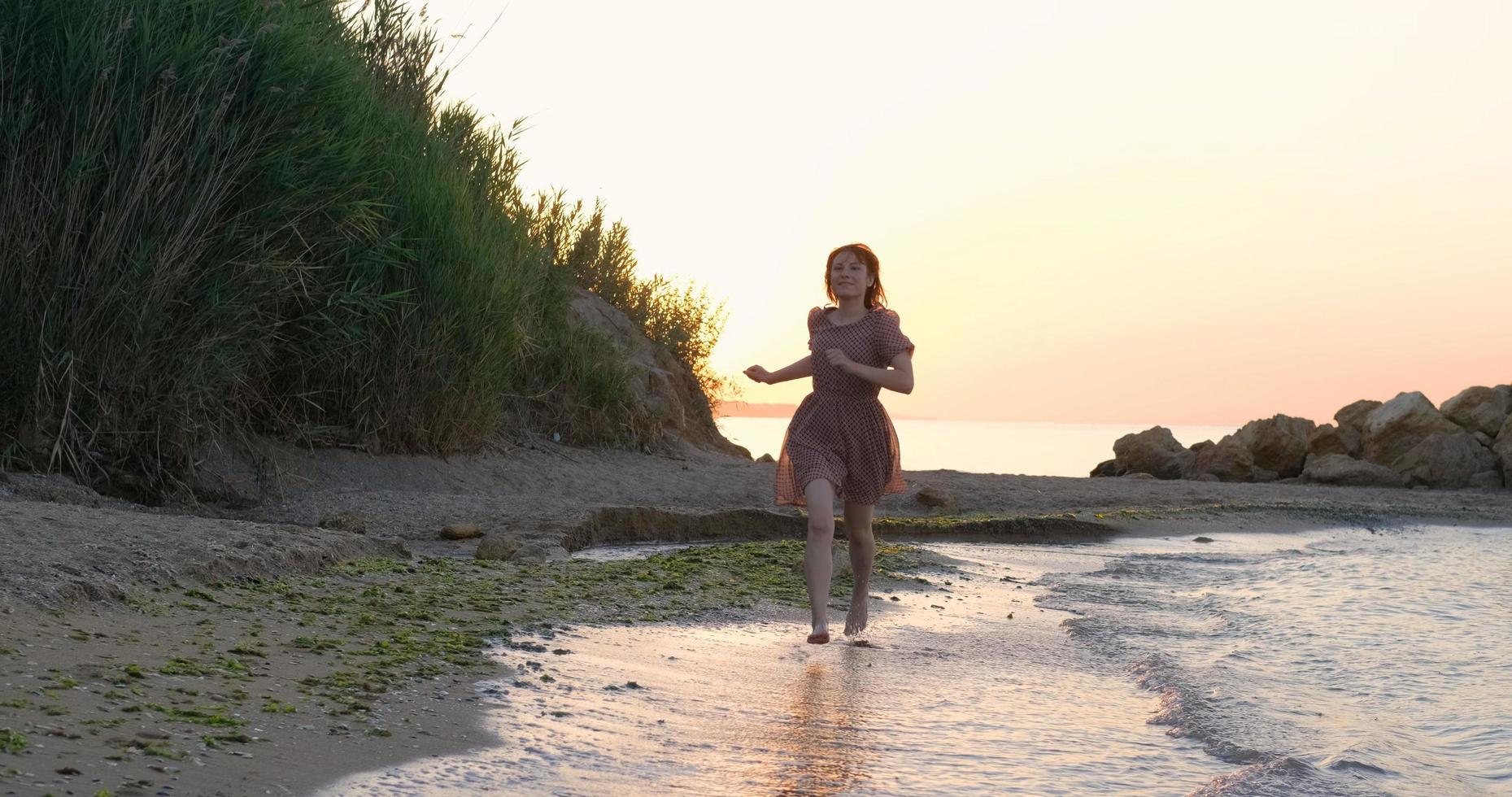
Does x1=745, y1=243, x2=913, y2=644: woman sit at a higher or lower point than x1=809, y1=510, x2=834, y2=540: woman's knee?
higher

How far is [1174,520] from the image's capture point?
13.1 meters

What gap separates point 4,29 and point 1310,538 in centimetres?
1209

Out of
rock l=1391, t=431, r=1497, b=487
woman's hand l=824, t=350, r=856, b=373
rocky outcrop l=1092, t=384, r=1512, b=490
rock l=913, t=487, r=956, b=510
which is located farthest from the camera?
rocky outcrop l=1092, t=384, r=1512, b=490

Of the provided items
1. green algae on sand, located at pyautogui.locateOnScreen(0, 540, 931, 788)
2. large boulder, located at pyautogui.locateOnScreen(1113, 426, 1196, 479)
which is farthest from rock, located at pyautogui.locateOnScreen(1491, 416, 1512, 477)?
green algae on sand, located at pyautogui.locateOnScreen(0, 540, 931, 788)

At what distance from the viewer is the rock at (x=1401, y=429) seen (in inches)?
789

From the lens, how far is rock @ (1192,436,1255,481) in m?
20.5

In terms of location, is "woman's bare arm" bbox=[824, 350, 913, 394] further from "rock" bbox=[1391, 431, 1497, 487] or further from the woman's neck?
"rock" bbox=[1391, 431, 1497, 487]

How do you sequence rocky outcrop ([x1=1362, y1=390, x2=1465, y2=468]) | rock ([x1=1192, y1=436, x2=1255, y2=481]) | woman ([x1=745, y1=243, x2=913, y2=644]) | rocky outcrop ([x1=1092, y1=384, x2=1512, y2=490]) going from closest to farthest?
woman ([x1=745, y1=243, x2=913, y2=644]), rocky outcrop ([x1=1092, y1=384, x2=1512, y2=490]), rocky outcrop ([x1=1362, y1=390, x2=1465, y2=468]), rock ([x1=1192, y1=436, x2=1255, y2=481])

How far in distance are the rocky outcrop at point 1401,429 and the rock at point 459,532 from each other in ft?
55.7

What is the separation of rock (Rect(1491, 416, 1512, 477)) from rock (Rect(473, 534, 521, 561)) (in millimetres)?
18072

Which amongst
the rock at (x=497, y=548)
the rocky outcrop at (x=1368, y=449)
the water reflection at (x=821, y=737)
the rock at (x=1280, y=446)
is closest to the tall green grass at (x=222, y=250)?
the rock at (x=497, y=548)

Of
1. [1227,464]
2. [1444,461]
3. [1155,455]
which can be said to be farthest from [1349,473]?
[1155,455]

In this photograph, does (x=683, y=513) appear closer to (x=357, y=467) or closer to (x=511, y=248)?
(x=357, y=467)

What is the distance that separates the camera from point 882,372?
17.0 ft
